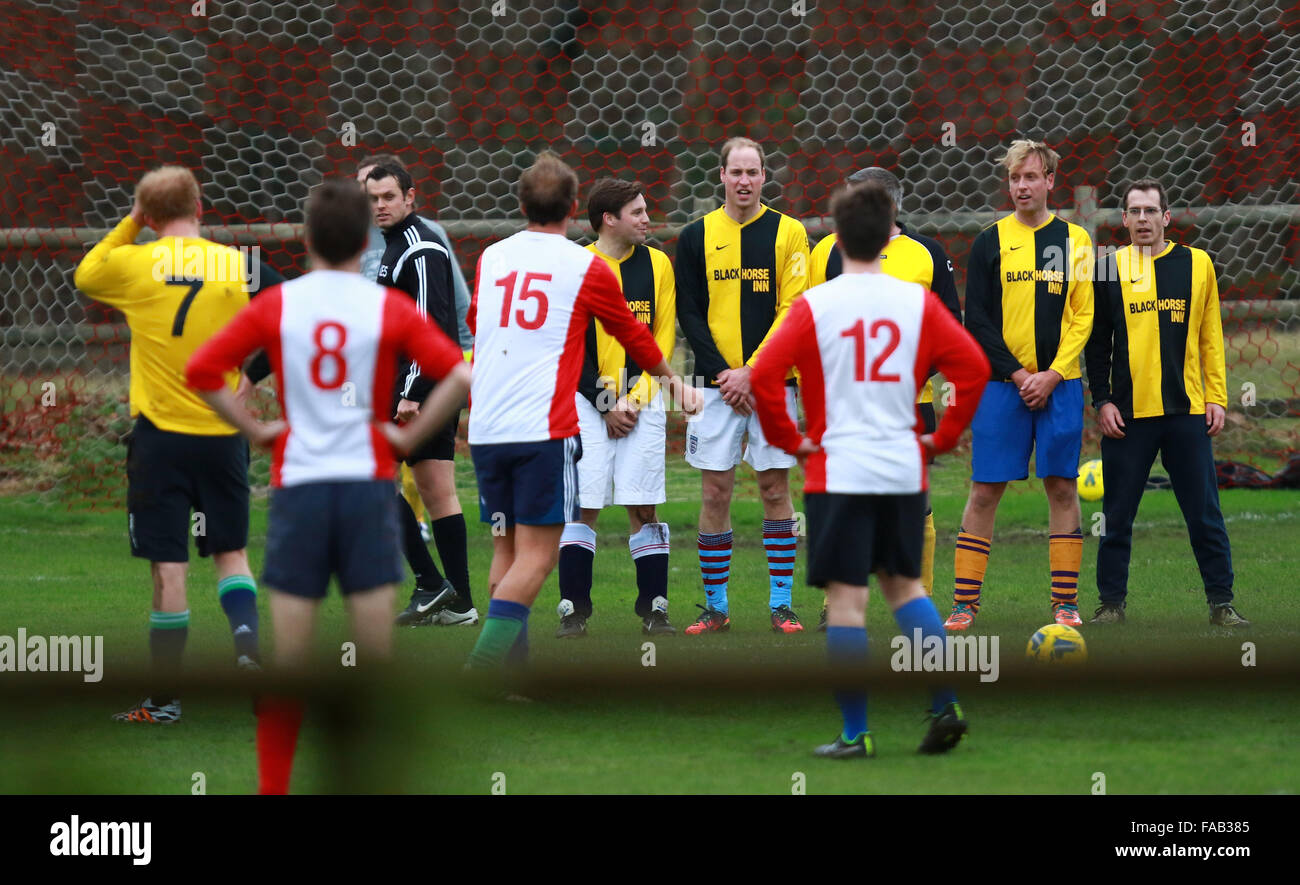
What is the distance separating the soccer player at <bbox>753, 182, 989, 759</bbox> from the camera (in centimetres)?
461

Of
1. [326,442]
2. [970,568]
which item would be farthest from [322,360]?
[970,568]

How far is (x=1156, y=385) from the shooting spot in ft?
23.0

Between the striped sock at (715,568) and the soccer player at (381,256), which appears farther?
the soccer player at (381,256)

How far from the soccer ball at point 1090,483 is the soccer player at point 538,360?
5.82m

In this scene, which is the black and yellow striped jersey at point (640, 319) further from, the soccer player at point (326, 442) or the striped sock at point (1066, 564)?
the soccer player at point (326, 442)

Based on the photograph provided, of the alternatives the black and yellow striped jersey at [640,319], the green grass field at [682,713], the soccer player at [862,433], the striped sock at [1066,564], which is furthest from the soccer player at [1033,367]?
the soccer player at [862,433]

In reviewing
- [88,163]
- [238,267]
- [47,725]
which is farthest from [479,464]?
[88,163]

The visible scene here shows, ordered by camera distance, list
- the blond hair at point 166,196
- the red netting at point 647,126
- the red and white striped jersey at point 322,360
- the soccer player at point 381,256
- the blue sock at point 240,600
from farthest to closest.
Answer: the red netting at point 647,126 < the soccer player at point 381,256 < the blue sock at point 240,600 < the blond hair at point 166,196 < the red and white striped jersey at point 322,360

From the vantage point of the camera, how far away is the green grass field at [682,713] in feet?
12.1

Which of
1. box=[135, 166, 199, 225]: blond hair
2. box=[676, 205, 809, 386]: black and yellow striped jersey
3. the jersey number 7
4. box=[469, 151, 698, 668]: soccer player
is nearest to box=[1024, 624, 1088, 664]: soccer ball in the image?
box=[469, 151, 698, 668]: soccer player

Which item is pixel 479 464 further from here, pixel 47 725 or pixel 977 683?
pixel 977 683

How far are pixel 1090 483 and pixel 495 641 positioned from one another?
641cm

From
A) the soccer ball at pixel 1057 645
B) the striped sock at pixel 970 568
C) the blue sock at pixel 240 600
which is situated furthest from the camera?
the striped sock at pixel 970 568

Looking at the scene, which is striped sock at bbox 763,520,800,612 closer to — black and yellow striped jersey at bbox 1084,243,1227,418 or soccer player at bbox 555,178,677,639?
soccer player at bbox 555,178,677,639
